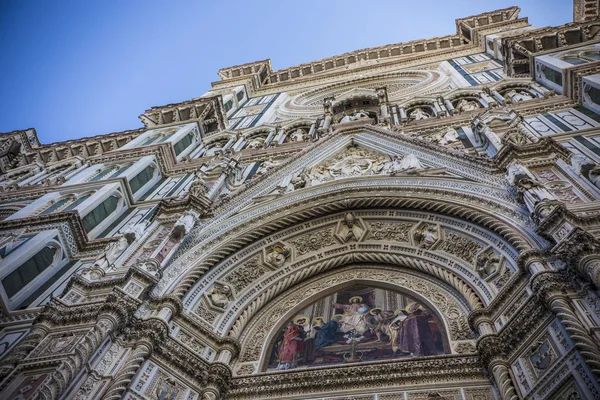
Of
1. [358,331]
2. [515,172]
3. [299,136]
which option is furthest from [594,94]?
[299,136]

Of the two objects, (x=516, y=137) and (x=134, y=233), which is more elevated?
(x=516, y=137)

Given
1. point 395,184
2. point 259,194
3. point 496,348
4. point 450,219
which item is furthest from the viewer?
point 259,194

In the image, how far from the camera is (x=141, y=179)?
12.1 m

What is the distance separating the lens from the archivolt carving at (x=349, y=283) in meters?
6.73

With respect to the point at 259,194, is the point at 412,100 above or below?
above

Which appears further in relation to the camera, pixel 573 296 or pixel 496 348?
pixel 496 348

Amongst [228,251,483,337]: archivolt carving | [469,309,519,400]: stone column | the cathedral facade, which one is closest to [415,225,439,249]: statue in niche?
the cathedral facade

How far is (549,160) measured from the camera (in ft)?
25.3

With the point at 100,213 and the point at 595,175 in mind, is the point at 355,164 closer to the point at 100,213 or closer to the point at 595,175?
the point at 595,175

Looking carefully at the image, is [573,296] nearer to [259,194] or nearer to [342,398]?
[342,398]

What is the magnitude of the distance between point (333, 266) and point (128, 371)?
4.11 m

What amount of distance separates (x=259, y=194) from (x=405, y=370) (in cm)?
501

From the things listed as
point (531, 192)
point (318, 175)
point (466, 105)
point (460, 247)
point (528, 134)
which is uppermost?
point (466, 105)

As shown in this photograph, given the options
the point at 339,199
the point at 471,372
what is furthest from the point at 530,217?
the point at 339,199
